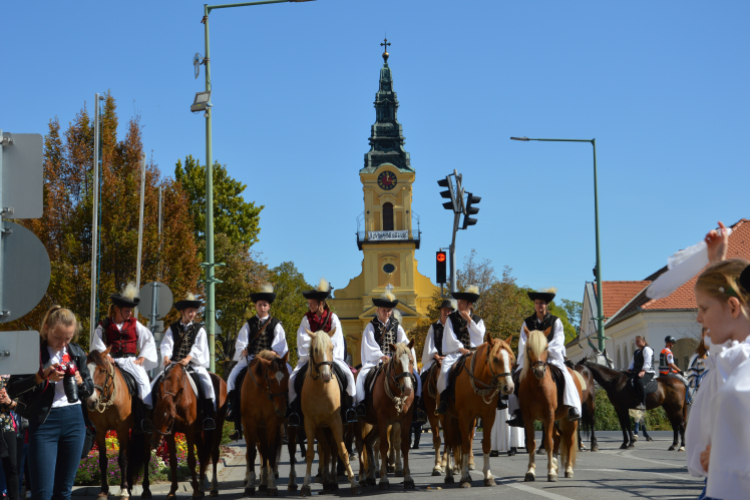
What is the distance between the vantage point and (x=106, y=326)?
1306cm

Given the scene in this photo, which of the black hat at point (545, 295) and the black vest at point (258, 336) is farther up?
the black hat at point (545, 295)

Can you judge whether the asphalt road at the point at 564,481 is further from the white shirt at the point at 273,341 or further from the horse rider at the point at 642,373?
the white shirt at the point at 273,341

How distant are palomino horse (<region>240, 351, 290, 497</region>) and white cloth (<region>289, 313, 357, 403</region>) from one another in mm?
132

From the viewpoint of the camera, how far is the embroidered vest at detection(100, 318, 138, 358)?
13.0 meters

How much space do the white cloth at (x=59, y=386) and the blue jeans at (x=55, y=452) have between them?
48 millimetres

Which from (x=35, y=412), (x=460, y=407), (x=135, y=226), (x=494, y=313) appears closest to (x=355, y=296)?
(x=494, y=313)

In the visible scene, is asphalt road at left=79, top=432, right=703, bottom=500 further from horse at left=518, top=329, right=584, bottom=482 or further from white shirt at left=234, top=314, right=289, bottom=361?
white shirt at left=234, top=314, right=289, bottom=361

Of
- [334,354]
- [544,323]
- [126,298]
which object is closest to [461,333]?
[544,323]

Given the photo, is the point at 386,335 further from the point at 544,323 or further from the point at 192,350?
the point at 192,350

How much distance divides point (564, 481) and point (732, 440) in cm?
1013

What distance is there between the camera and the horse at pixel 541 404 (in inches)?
528

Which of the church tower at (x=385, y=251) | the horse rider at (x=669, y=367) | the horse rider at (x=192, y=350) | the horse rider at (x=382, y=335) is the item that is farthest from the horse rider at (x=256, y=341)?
the church tower at (x=385, y=251)

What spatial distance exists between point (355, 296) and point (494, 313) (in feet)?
175

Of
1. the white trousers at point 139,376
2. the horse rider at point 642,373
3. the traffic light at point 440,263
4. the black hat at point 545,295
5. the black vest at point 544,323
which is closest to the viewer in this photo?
the white trousers at point 139,376
